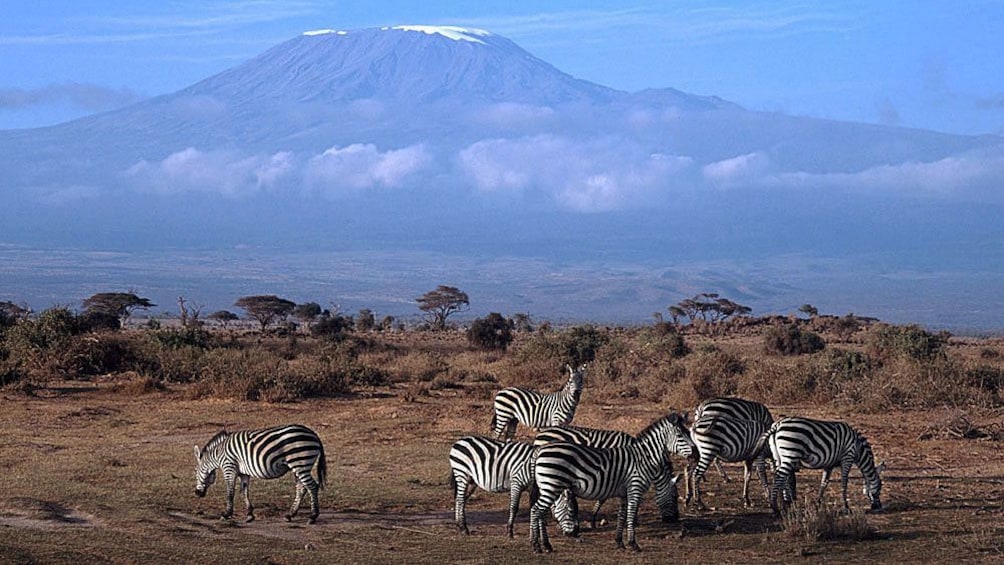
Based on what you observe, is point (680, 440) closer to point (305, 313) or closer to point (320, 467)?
point (320, 467)

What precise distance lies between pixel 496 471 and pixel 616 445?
1.34 metres

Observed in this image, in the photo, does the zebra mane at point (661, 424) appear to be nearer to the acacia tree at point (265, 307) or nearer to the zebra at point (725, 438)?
the zebra at point (725, 438)

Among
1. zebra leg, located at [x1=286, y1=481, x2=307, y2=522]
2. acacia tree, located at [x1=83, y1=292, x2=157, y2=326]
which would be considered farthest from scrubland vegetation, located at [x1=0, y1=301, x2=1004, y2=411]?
acacia tree, located at [x1=83, y1=292, x2=157, y2=326]

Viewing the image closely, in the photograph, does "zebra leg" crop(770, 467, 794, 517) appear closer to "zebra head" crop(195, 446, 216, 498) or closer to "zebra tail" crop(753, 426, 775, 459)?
"zebra tail" crop(753, 426, 775, 459)

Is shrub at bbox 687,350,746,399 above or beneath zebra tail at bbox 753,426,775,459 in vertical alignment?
above

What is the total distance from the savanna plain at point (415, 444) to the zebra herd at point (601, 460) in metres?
0.34

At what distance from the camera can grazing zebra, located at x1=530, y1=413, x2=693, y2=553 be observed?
13219 millimetres

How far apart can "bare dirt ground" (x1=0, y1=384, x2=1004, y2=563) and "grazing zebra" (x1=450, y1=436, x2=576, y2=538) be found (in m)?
0.27

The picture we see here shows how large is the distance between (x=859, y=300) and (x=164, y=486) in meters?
136

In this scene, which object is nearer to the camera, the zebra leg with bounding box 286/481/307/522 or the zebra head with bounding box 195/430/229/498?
the zebra leg with bounding box 286/481/307/522

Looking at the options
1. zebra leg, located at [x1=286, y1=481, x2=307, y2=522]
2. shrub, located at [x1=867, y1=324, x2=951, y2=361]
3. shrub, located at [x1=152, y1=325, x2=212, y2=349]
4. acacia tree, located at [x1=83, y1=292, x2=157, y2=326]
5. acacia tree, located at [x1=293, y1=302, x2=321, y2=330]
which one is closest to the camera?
zebra leg, located at [x1=286, y1=481, x2=307, y2=522]

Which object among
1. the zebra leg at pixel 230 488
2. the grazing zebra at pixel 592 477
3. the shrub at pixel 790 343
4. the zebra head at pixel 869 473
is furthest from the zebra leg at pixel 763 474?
the shrub at pixel 790 343

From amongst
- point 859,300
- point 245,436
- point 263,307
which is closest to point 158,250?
point 859,300

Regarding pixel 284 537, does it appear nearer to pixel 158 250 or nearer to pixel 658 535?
pixel 658 535
